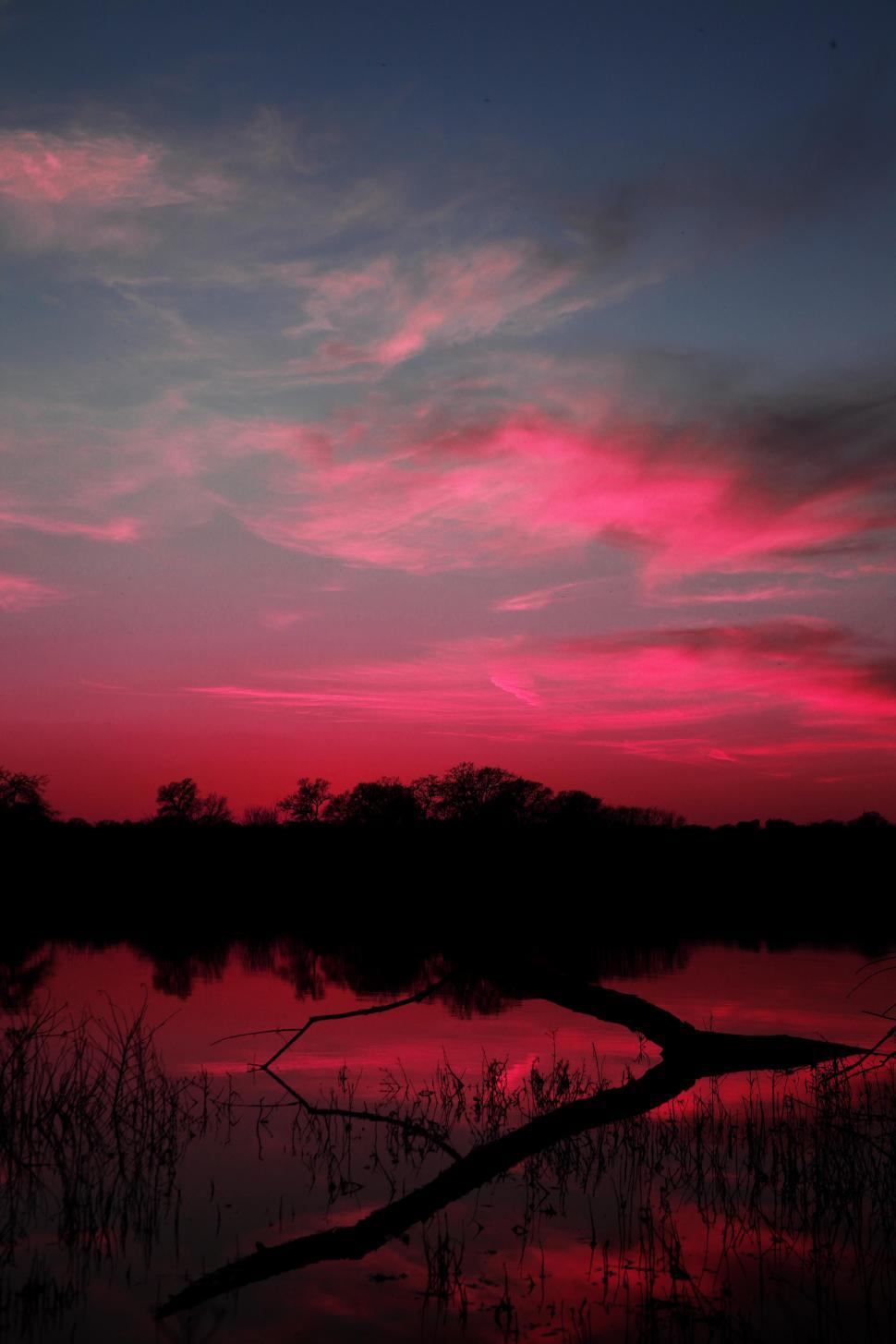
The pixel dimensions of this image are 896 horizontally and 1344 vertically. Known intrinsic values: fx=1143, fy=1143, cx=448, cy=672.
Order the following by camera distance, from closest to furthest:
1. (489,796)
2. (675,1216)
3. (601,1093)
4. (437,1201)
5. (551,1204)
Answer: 1. (675,1216)
2. (437,1201)
3. (551,1204)
4. (601,1093)
5. (489,796)

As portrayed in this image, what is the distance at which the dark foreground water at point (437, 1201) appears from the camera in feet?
26.8

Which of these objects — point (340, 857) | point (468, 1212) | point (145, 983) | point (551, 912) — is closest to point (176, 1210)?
point (468, 1212)

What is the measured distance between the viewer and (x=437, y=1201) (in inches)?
425

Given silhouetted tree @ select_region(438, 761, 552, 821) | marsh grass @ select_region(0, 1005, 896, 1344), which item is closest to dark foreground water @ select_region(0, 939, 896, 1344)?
marsh grass @ select_region(0, 1005, 896, 1344)

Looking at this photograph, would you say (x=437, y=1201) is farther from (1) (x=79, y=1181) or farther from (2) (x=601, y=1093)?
(2) (x=601, y=1093)

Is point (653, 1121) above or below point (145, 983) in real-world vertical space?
above

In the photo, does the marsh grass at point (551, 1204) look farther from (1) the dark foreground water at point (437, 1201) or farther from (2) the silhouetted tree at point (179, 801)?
(2) the silhouetted tree at point (179, 801)

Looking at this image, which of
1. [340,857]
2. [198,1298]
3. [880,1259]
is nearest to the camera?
[198,1298]

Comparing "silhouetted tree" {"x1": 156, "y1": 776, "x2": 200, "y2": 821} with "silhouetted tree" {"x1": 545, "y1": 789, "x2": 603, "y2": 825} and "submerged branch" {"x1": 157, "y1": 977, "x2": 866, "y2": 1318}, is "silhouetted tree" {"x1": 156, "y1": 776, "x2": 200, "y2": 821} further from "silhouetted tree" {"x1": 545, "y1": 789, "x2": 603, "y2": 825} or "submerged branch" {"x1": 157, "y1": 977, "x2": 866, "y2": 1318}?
"submerged branch" {"x1": 157, "y1": 977, "x2": 866, "y2": 1318}

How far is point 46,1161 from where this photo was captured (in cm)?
1184

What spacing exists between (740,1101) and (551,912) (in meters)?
52.1

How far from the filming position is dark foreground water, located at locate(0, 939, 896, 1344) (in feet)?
26.8

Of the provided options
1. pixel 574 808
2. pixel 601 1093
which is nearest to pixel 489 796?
pixel 574 808

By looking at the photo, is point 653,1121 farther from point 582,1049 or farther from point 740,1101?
point 582,1049
